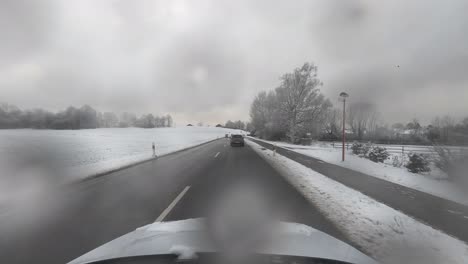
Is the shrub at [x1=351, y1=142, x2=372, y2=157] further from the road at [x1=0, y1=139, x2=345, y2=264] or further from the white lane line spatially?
the white lane line

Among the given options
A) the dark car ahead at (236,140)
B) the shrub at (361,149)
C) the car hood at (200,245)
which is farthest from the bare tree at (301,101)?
the car hood at (200,245)

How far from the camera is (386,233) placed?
402 centimetres

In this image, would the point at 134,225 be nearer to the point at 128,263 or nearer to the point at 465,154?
the point at 128,263

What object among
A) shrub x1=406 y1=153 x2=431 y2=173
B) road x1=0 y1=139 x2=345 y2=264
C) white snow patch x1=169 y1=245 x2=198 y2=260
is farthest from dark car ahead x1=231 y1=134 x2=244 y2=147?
white snow patch x1=169 y1=245 x2=198 y2=260

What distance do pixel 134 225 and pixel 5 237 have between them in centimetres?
199

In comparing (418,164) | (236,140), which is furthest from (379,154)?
(236,140)

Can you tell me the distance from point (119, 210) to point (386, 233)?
5141 millimetres

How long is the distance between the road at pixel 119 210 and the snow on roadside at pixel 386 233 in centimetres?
38

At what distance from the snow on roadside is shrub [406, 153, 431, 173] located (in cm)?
693

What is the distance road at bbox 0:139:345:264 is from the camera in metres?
3.57

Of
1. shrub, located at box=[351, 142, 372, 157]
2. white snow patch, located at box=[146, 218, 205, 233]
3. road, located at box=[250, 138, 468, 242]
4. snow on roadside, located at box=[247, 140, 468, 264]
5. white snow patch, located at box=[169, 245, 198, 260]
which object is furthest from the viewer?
shrub, located at box=[351, 142, 372, 157]

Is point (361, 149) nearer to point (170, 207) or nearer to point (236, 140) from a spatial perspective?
point (236, 140)

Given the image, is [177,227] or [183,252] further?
[177,227]

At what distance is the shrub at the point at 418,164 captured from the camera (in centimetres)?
1105
